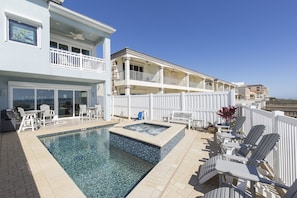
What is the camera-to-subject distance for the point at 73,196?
8.70 ft

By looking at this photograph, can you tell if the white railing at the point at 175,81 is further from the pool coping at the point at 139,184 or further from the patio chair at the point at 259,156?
the patio chair at the point at 259,156

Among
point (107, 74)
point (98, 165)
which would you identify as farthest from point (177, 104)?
point (98, 165)

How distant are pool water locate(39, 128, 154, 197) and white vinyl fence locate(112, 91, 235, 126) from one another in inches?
201

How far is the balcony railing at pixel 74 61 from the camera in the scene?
9170 mm

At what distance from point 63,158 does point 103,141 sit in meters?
2.10

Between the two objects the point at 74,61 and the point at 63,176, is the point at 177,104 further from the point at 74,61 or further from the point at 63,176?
the point at 74,61

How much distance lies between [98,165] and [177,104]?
6645mm

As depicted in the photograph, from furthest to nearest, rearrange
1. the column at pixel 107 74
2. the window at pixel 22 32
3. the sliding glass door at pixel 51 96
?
the column at pixel 107 74, the sliding glass door at pixel 51 96, the window at pixel 22 32

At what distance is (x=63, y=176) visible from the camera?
335cm

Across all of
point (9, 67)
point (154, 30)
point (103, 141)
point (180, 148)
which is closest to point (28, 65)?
point (9, 67)

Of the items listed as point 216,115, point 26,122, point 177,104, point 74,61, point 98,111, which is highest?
point 74,61

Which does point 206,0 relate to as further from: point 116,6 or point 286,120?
point 286,120

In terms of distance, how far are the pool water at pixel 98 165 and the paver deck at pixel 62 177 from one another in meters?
0.50

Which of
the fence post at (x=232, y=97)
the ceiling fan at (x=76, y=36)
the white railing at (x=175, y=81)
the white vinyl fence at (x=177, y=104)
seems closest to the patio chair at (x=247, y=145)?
the fence post at (x=232, y=97)
